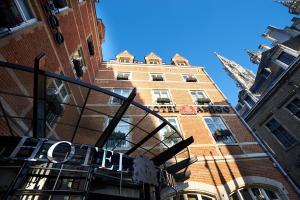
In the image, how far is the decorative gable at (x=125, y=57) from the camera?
64.4 feet

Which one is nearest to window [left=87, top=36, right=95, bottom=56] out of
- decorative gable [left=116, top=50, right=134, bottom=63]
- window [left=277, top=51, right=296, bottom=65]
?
decorative gable [left=116, top=50, right=134, bottom=63]

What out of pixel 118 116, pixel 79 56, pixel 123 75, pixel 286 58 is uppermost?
pixel 286 58

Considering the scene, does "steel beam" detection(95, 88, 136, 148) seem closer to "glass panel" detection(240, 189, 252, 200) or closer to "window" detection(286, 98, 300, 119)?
"glass panel" detection(240, 189, 252, 200)

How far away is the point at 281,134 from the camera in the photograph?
648 inches

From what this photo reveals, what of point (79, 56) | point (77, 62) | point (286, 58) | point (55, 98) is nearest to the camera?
point (55, 98)

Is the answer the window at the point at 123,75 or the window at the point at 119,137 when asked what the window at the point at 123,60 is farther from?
the window at the point at 119,137

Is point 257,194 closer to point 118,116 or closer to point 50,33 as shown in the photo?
point 118,116

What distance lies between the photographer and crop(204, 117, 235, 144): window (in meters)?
11.1

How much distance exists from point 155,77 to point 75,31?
8.05 m

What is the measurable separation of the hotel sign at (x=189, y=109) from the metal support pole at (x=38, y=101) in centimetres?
811

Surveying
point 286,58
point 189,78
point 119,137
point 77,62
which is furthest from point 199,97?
point 286,58

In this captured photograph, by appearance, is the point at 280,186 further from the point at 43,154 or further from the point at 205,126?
the point at 43,154

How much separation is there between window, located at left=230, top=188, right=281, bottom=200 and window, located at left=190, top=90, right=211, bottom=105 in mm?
6820

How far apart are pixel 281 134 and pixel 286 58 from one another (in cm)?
847
